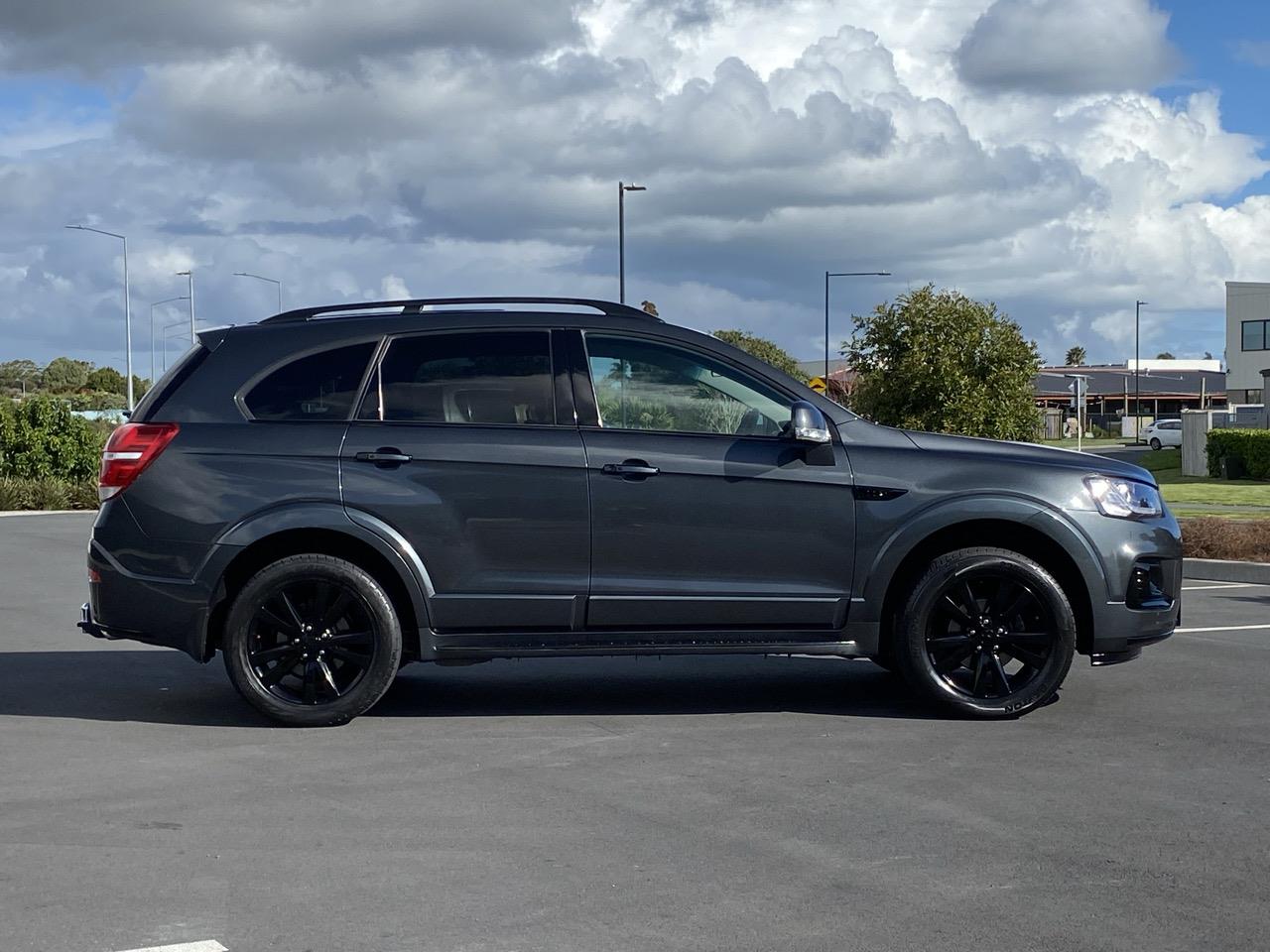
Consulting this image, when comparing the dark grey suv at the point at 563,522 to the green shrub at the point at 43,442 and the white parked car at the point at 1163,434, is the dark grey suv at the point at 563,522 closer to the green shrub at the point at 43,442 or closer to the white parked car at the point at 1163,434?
the green shrub at the point at 43,442

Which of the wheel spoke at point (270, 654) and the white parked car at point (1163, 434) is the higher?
the white parked car at point (1163, 434)

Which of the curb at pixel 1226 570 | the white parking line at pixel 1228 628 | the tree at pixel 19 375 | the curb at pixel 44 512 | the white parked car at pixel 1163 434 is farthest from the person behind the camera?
the tree at pixel 19 375

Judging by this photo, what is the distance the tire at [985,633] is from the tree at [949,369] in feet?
68.1

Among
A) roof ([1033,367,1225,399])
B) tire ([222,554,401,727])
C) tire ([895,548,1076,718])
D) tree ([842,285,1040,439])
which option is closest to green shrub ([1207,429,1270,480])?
tree ([842,285,1040,439])

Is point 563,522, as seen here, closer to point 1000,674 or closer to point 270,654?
point 270,654

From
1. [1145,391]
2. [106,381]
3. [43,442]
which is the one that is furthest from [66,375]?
[43,442]

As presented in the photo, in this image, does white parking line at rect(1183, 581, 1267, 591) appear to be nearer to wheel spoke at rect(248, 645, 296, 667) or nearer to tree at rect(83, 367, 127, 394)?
wheel spoke at rect(248, 645, 296, 667)

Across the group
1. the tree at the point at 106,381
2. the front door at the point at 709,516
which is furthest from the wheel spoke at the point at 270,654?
the tree at the point at 106,381

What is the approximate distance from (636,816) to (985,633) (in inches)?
96.9

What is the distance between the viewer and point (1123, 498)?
24.8 feet

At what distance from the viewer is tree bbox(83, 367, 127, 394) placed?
387 feet

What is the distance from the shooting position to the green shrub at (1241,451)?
1383 inches

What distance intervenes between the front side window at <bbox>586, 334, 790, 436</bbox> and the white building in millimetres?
75617

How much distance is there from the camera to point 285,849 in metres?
5.27
